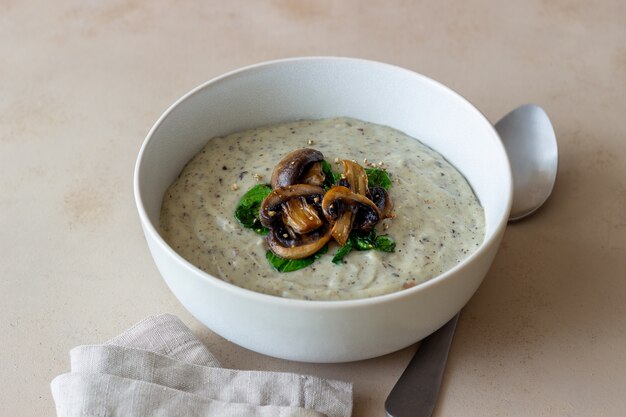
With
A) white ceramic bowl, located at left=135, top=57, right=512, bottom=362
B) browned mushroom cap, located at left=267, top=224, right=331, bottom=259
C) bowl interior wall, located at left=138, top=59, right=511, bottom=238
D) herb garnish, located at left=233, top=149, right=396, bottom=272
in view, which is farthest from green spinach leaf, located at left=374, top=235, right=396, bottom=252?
bowl interior wall, located at left=138, top=59, right=511, bottom=238

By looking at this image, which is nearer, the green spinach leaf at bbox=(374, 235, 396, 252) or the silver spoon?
the silver spoon

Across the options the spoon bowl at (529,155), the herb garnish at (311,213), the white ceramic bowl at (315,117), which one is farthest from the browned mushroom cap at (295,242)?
the spoon bowl at (529,155)

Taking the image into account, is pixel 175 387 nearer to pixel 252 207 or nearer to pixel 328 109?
pixel 252 207

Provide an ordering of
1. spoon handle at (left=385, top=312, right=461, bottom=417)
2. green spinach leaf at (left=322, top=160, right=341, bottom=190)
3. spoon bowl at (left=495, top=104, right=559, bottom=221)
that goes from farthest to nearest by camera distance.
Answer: spoon bowl at (left=495, top=104, right=559, bottom=221) → green spinach leaf at (left=322, top=160, right=341, bottom=190) → spoon handle at (left=385, top=312, right=461, bottom=417)

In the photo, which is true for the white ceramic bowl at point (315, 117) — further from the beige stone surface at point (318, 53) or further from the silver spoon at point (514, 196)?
the beige stone surface at point (318, 53)

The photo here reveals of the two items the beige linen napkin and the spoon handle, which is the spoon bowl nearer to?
the spoon handle

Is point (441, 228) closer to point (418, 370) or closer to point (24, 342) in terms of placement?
point (418, 370)

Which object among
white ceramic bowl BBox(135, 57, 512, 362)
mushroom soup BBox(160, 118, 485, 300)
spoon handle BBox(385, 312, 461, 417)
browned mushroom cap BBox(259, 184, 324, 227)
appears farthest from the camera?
browned mushroom cap BBox(259, 184, 324, 227)
